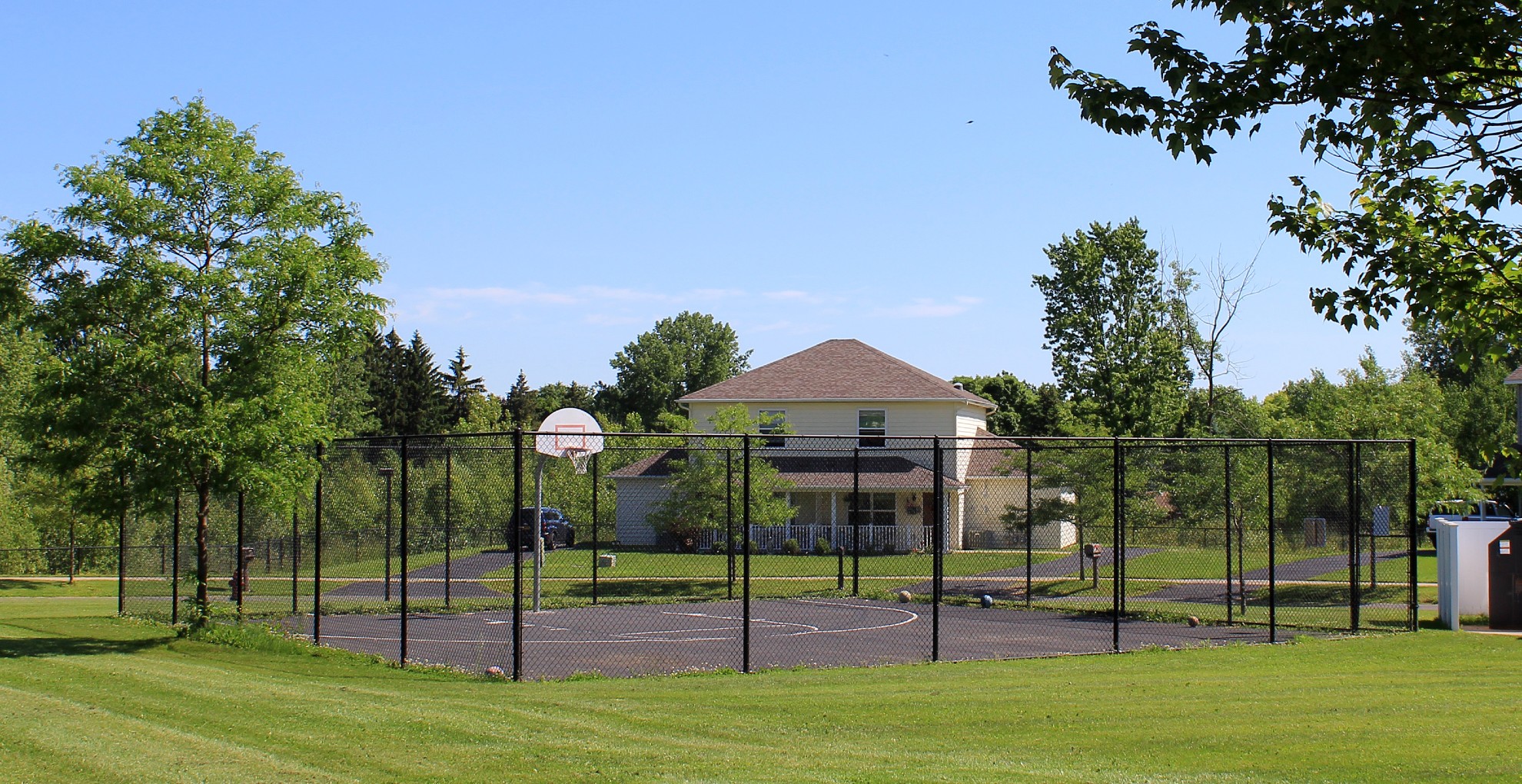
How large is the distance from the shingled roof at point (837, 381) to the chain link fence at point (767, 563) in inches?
294

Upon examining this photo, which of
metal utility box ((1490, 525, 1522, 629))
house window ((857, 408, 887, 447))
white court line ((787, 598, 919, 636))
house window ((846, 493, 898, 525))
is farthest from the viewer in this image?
house window ((857, 408, 887, 447))

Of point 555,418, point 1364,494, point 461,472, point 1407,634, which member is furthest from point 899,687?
point 461,472

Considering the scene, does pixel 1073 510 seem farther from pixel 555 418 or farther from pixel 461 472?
pixel 461 472

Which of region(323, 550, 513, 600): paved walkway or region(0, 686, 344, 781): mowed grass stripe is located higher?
region(0, 686, 344, 781): mowed grass stripe

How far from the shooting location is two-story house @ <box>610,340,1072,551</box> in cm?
3709

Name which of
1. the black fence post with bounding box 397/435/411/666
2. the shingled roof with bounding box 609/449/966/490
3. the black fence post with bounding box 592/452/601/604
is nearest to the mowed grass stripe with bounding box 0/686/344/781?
the black fence post with bounding box 397/435/411/666

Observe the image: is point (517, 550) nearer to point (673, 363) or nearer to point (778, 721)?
point (778, 721)

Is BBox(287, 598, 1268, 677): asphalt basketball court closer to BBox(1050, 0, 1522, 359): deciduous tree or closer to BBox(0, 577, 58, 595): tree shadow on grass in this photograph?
BBox(1050, 0, 1522, 359): deciduous tree

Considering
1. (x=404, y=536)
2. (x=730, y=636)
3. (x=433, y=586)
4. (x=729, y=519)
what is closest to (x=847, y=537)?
(x=433, y=586)

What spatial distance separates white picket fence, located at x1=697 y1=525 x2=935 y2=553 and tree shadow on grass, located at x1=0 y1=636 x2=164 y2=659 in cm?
1781

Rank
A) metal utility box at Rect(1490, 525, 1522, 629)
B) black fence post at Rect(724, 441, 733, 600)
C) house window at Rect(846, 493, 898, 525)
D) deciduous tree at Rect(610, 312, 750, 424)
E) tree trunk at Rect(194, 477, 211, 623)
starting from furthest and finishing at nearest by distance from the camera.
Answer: deciduous tree at Rect(610, 312, 750, 424) → house window at Rect(846, 493, 898, 525) → metal utility box at Rect(1490, 525, 1522, 629) → black fence post at Rect(724, 441, 733, 600) → tree trunk at Rect(194, 477, 211, 623)

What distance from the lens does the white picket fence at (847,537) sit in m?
33.2

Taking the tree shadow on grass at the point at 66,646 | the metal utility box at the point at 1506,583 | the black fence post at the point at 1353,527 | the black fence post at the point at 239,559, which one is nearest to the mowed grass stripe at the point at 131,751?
the tree shadow on grass at the point at 66,646

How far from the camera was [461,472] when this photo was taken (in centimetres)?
3080
